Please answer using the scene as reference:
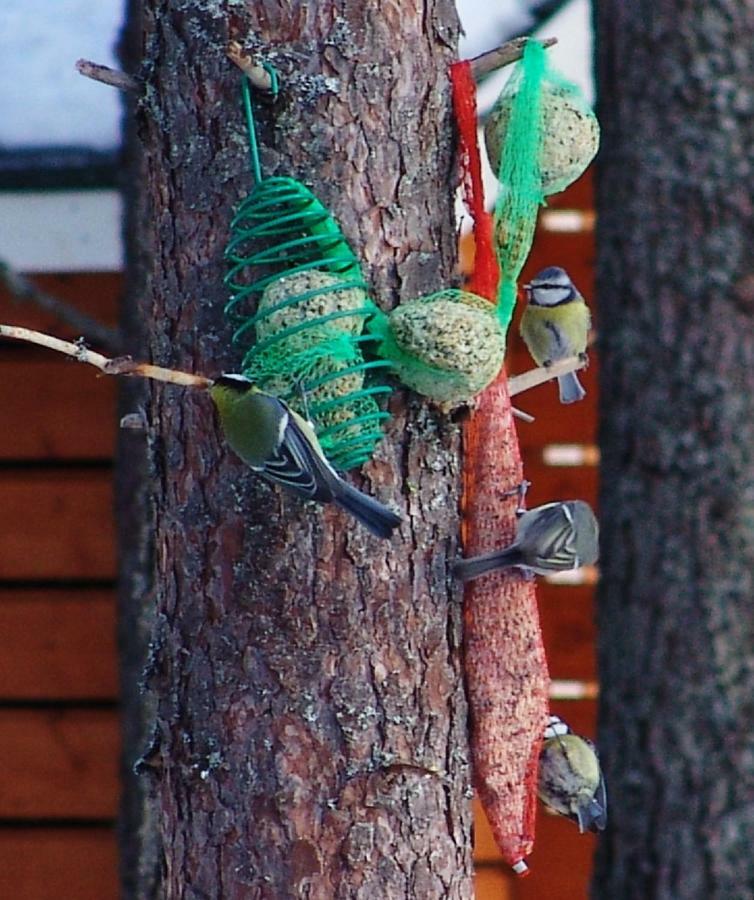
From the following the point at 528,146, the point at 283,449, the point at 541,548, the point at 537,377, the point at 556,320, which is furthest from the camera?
the point at 556,320

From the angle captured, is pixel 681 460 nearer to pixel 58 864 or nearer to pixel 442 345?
pixel 442 345

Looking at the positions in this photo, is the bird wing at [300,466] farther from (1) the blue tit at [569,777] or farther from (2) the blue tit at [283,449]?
(1) the blue tit at [569,777]

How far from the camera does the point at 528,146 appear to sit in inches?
63.6

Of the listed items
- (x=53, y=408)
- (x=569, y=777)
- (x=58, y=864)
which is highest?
(x=53, y=408)

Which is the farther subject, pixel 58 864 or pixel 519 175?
pixel 58 864

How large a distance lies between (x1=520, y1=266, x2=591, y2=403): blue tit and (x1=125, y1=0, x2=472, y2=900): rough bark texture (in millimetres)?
940

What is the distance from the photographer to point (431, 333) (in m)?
1.40

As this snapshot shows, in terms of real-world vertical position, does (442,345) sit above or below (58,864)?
above

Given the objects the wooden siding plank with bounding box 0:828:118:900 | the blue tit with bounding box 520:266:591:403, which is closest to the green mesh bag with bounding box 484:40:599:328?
the blue tit with bounding box 520:266:591:403

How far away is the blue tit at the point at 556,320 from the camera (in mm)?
2434

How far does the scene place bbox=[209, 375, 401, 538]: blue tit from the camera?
1.32 m

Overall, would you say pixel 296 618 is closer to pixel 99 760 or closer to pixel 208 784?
pixel 208 784

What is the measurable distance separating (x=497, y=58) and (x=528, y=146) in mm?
110

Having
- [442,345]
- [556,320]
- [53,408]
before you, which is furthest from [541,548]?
[53,408]
